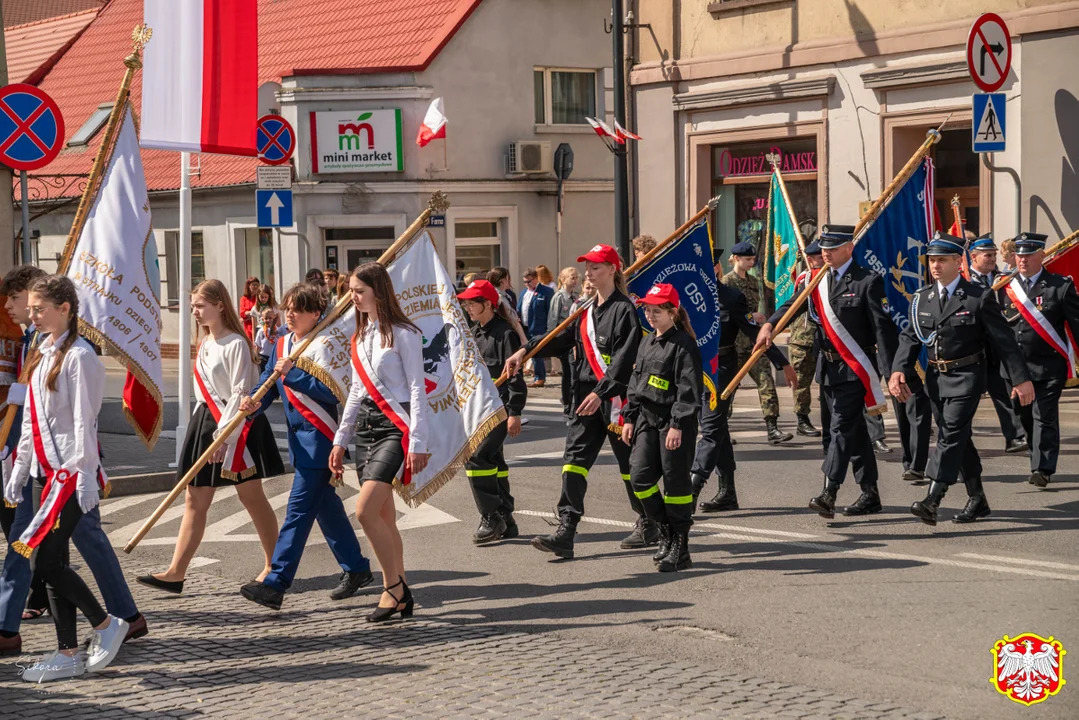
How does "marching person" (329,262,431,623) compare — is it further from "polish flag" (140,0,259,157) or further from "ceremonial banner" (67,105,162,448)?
"polish flag" (140,0,259,157)

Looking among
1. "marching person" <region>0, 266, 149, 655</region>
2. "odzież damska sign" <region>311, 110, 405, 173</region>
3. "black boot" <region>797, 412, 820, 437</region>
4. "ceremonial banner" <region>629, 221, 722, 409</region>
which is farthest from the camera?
"odzież damska sign" <region>311, 110, 405, 173</region>

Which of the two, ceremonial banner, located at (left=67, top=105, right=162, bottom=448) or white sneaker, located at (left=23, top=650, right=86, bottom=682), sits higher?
ceremonial banner, located at (left=67, top=105, right=162, bottom=448)

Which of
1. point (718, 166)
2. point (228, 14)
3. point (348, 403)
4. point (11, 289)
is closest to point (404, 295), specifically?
point (348, 403)

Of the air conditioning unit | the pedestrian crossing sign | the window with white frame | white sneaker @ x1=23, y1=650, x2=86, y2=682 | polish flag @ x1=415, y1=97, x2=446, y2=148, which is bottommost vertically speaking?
white sneaker @ x1=23, y1=650, x2=86, y2=682

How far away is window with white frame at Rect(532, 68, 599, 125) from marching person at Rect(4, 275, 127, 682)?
2493cm

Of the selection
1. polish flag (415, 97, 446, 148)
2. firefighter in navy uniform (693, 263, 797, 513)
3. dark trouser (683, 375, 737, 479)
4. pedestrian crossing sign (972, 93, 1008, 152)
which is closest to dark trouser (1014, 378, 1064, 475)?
firefighter in navy uniform (693, 263, 797, 513)

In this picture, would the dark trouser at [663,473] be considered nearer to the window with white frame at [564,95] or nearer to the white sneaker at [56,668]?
the white sneaker at [56,668]

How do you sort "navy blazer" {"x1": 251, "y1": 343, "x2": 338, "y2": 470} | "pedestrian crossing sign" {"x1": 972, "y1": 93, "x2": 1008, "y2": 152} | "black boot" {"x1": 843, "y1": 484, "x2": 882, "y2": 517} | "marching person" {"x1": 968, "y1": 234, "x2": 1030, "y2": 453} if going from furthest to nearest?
1. "pedestrian crossing sign" {"x1": 972, "y1": 93, "x2": 1008, "y2": 152}
2. "marching person" {"x1": 968, "y1": 234, "x2": 1030, "y2": 453}
3. "black boot" {"x1": 843, "y1": 484, "x2": 882, "y2": 517}
4. "navy blazer" {"x1": 251, "y1": 343, "x2": 338, "y2": 470}

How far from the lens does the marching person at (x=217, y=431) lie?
828 centimetres

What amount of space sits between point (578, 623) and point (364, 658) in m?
1.19

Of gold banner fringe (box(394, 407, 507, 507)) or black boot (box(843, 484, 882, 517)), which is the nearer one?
gold banner fringe (box(394, 407, 507, 507))

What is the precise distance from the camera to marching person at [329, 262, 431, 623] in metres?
7.66

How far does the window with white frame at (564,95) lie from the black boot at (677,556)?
2315cm

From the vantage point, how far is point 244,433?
835 centimetres
